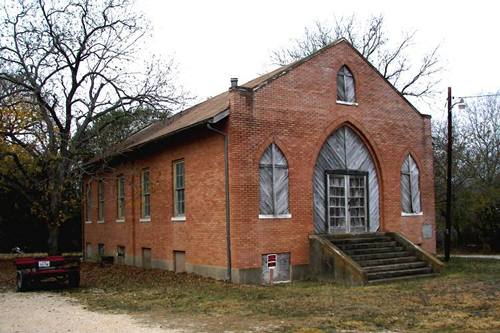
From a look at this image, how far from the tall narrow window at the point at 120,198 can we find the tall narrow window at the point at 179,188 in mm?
5747

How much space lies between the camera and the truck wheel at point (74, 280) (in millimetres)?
16828

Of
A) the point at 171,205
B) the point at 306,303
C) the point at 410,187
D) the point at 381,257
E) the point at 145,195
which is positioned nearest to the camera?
the point at 306,303

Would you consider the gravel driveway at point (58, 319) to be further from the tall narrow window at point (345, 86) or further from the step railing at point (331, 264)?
the tall narrow window at point (345, 86)

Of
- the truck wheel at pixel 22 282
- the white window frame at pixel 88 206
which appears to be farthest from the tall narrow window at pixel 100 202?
the truck wheel at pixel 22 282

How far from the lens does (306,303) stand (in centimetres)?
1259

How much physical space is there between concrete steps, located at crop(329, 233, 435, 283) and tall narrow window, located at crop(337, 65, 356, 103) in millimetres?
4579

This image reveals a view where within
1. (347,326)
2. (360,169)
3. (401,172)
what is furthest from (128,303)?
(401,172)

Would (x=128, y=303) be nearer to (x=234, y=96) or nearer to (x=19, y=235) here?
(x=234, y=96)

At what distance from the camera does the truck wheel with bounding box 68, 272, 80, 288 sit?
1683 centimetres

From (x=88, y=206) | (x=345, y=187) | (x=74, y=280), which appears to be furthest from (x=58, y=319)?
(x=88, y=206)

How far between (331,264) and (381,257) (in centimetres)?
213

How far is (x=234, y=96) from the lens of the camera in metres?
16.7

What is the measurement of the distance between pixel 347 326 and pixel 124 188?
16697 millimetres

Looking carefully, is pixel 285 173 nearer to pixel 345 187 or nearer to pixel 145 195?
pixel 345 187
